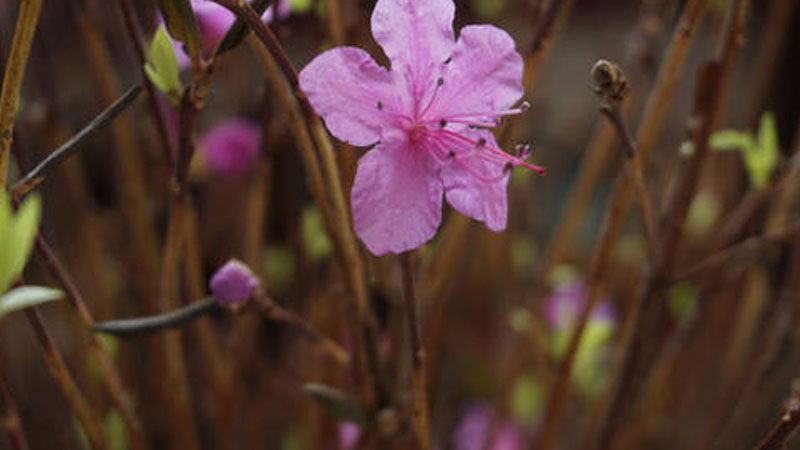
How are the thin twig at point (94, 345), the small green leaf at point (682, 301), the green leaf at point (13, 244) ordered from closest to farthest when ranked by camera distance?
the green leaf at point (13, 244) < the thin twig at point (94, 345) < the small green leaf at point (682, 301)

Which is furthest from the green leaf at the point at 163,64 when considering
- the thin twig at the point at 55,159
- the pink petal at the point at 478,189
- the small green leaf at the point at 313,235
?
the small green leaf at the point at 313,235

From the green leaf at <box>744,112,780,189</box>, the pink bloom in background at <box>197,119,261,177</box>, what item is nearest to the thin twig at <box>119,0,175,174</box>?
the pink bloom in background at <box>197,119,261,177</box>

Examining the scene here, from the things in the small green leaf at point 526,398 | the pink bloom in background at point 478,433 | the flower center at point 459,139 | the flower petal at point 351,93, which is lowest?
the pink bloom in background at point 478,433

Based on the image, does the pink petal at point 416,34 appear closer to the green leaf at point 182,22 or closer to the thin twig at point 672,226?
the green leaf at point 182,22

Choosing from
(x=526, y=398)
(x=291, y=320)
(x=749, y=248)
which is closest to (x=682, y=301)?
(x=749, y=248)

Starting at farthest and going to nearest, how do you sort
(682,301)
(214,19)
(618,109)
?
(682,301), (214,19), (618,109)

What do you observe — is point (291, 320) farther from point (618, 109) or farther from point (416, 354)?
point (618, 109)

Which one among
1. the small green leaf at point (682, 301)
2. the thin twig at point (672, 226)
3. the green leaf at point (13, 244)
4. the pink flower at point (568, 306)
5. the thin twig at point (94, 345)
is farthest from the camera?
the pink flower at point (568, 306)
